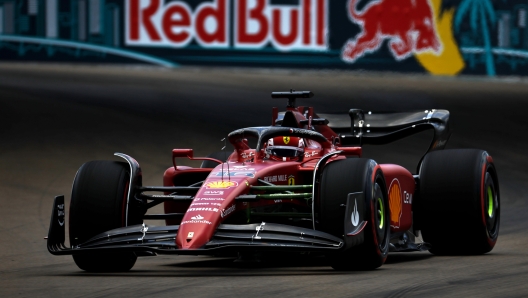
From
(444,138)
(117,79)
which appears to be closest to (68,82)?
(117,79)

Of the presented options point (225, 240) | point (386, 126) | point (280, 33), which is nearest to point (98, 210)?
point (225, 240)

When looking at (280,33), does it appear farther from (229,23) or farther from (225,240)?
(225,240)

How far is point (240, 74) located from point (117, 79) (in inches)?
131

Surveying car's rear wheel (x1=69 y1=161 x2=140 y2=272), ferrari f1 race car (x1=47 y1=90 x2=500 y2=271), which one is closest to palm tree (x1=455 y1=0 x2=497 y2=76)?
ferrari f1 race car (x1=47 y1=90 x2=500 y2=271)

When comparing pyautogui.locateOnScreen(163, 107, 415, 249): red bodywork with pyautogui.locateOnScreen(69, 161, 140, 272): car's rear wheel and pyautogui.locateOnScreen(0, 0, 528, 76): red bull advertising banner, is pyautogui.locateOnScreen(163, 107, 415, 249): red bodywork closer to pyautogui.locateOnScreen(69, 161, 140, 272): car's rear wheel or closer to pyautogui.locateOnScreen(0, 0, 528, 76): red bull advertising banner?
pyautogui.locateOnScreen(69, 161, 140, 272): car's rear wheel

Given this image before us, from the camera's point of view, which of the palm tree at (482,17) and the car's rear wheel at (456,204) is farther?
the palm tree at (482,17)

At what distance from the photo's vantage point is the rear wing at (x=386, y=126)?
13.1 metres

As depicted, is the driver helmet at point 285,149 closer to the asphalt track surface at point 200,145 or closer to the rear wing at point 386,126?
the asphalt track surface at point 200,145

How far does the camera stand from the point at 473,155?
11.5 meters

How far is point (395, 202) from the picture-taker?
1093cm

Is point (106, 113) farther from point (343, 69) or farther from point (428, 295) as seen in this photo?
point (428, 295)

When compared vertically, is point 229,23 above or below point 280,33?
above

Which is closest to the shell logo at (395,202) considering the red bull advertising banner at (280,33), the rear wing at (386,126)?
the rear wing at (386,126)

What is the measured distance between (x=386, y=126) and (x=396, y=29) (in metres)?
16.2
